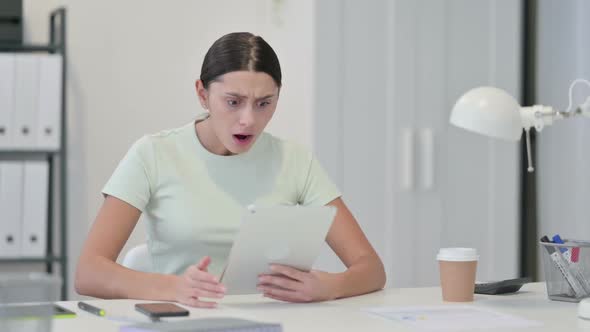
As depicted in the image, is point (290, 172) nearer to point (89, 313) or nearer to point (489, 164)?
point (89, 313)

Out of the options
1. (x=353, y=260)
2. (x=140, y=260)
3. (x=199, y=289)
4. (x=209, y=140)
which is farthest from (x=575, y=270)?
(x=140, y=260)

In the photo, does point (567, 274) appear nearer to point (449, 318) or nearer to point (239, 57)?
point (449, 318)

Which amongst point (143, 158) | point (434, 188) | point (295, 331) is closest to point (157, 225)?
point (143, 158)

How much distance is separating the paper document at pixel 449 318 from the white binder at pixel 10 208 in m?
1.80

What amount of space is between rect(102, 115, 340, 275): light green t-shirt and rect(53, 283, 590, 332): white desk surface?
0.33 m

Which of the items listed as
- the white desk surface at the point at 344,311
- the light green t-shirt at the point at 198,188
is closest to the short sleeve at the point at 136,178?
the light green t-shirt at the point at 198,188

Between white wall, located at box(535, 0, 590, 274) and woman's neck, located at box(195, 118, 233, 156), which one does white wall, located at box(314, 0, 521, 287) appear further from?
woman's neck, located at box(195, 118, 233, 156)

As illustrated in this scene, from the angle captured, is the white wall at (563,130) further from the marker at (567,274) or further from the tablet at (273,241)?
the tablet at (273,241)

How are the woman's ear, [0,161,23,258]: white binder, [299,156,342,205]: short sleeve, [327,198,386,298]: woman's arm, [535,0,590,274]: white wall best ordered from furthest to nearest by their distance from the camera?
Answer: [535,0,590,274]: white wall, [0,161,23,258]: white binder, [299,156,342,205]: short sleeve, the woman's ear, [327,198,386,298]: woman's arm

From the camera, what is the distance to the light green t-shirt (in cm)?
213

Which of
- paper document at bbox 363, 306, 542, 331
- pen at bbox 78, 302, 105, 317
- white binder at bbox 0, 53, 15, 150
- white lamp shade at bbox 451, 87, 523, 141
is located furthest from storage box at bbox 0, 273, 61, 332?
white binder at bbox 0, 53, 15, 150

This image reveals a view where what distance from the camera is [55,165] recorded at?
335 centimetres

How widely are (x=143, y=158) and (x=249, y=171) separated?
0.26 m

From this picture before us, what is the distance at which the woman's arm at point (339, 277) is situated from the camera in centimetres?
179
